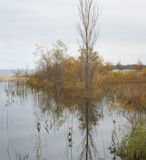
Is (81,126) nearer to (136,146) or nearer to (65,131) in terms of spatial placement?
(65,131)

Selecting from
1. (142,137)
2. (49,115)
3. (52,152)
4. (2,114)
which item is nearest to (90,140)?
(52,152)

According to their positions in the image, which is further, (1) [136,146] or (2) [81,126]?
(2) [81,126]

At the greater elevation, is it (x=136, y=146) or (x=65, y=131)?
(x=136, y=146)

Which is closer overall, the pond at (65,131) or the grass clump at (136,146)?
the grass clump at (136,146)

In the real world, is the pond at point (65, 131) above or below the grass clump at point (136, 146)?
below

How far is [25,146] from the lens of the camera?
925cm

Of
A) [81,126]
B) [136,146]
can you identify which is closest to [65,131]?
[81,126]

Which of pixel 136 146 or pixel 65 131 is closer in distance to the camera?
pixel 136 146

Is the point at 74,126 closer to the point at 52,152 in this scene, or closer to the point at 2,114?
the point at 52,152

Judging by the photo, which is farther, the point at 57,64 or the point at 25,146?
the point at 57,64

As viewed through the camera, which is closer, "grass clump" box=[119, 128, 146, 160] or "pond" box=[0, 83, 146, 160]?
"grass clump" box=[119, 128, 146, 160]

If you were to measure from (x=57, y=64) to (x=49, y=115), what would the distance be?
15.3 meters

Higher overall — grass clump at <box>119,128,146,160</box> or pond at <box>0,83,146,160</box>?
grass clump at <box>119,128,146,160</box>

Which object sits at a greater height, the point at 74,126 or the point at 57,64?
the point at 57,64
